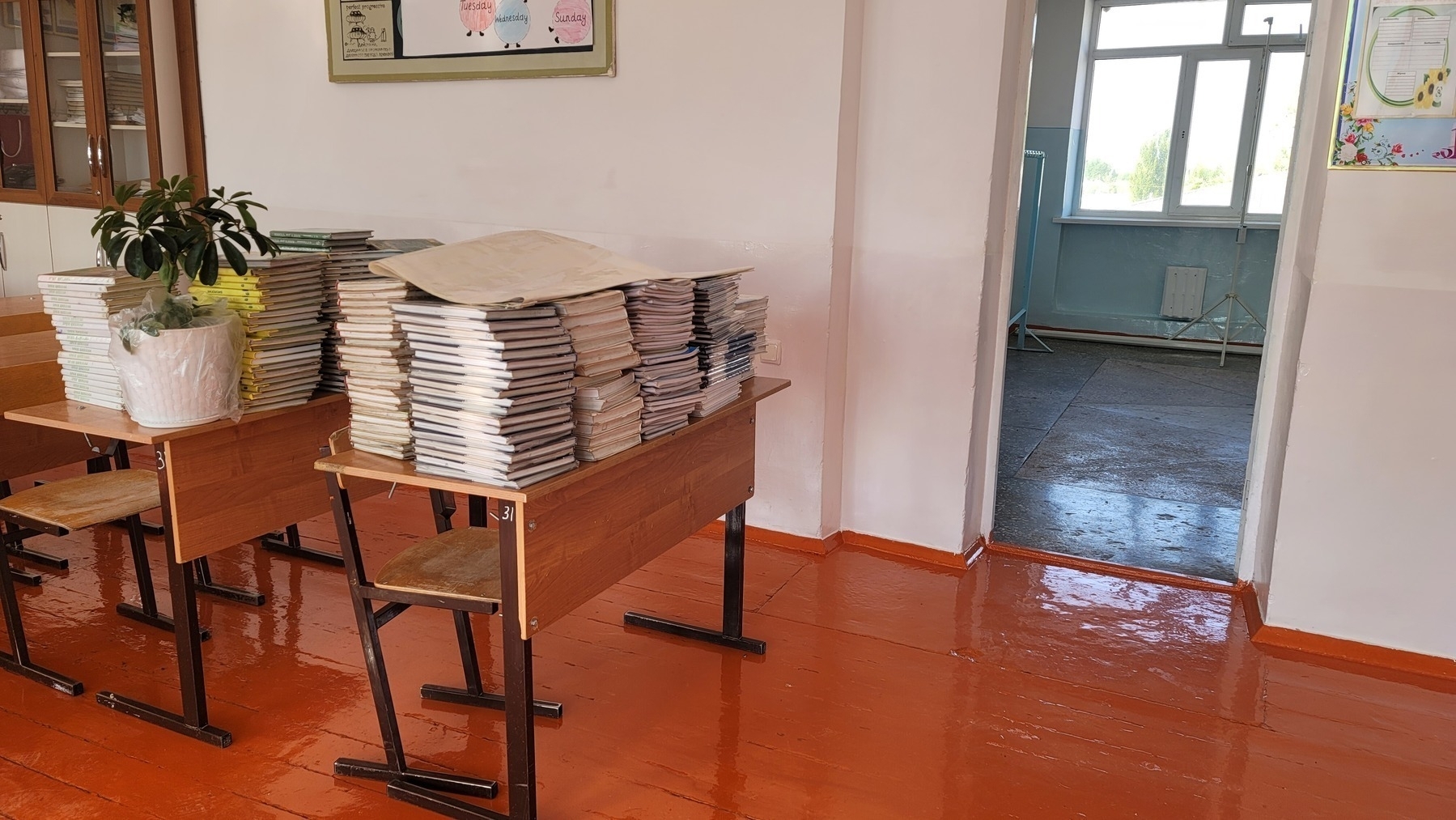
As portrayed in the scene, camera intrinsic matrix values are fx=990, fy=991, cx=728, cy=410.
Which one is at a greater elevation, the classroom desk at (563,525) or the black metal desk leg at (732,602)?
the classroom desk at (563,525)

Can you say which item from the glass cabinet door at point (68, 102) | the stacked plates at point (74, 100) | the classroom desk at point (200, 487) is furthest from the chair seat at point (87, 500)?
the stacked plates at point (74, 100)

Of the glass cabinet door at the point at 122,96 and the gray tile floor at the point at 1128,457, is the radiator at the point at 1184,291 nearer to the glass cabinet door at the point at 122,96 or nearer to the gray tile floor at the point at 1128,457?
the gray tile floor at the point at 1128,457

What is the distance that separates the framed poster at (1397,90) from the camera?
260 cm

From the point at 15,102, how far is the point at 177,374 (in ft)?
13.1

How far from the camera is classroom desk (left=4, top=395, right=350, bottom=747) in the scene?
225cm

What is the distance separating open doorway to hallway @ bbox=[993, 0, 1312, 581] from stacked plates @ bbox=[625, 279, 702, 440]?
14.0 ft

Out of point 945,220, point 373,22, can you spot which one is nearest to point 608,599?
point 945,220

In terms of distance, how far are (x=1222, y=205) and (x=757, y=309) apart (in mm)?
6788

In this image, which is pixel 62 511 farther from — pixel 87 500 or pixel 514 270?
pixel 514 270

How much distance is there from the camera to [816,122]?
129 inches

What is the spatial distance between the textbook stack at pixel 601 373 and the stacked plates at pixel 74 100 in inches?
163

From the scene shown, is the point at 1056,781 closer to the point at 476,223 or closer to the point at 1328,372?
the point at 1328,372

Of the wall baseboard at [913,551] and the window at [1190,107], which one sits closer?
the wall baseboard at [913,551]

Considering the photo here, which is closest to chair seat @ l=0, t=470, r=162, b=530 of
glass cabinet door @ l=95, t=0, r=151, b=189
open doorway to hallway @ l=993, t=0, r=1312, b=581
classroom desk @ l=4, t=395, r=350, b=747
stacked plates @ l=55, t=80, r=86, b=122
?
classroom desk @ l=4, t=395, r=350, b=747
